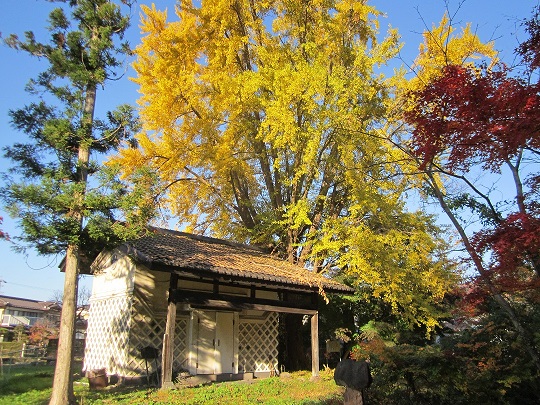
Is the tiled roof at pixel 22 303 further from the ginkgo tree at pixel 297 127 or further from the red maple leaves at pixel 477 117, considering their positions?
the red maple leaves at pixel 477 117

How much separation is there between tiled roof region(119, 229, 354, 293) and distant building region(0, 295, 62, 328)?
88.1 feet

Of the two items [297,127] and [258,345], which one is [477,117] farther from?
[258,345]

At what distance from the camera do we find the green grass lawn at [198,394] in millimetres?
8125

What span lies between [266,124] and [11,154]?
641 cm

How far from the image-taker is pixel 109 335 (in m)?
12.5

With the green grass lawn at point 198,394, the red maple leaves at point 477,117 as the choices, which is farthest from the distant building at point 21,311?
the red maple leaves at point 477,117

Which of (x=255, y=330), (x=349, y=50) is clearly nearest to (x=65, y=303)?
(x=255, y=330)

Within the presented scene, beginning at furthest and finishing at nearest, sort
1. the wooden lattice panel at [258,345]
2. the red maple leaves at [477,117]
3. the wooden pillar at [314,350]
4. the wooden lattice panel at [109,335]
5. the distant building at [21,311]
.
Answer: the distant building at [21,311] → the wooden lattice panel at [258,345] → the wooden pillar at [314,350] → the wooden lattice panel at [109,335] → the red maple leaves at [477,117]

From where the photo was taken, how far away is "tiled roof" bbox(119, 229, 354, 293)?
10.1m

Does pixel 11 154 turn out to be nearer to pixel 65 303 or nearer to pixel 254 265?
pixel 65 303

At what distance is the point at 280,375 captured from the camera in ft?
42.8

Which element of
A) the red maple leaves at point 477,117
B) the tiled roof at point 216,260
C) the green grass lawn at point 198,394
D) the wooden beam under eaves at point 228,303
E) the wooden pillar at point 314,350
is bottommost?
the green grass lawn at point 198,394

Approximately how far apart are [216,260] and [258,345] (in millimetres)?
4172

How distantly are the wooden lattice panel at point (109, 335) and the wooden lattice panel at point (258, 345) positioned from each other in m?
3.71
